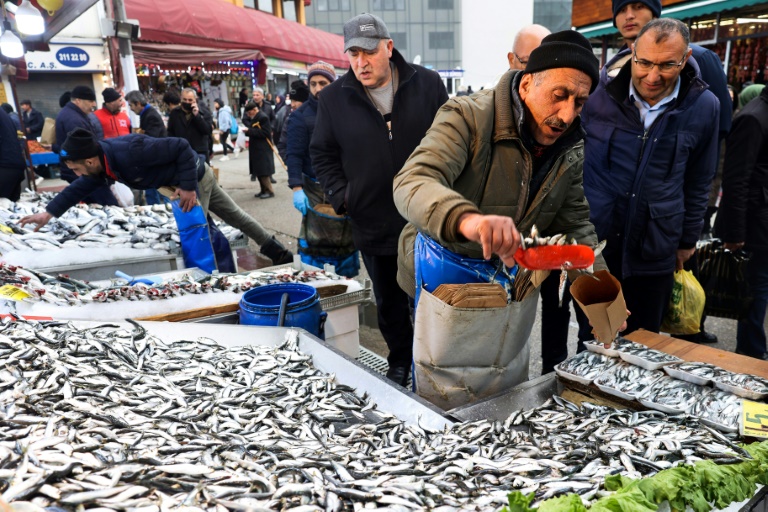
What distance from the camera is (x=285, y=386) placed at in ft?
8.92

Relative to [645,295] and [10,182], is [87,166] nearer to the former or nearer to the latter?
[10,182]

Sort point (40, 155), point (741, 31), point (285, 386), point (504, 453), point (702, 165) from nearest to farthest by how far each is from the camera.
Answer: point (504, 453) < point (285, 386) < point (702, 165) < point (741, 31) < point (40, 155)

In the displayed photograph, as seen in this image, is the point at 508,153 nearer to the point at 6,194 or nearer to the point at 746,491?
the point at 746,491

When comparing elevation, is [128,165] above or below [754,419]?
above

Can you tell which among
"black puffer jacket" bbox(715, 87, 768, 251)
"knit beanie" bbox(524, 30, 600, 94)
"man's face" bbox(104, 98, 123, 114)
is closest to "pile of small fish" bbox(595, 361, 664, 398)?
"knit beanie" bbox(524, 30, 600, 94)

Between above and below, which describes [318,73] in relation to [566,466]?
above

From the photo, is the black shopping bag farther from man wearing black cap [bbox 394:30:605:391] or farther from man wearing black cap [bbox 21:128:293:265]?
man wearing black cap [bbox 21:128:293:265]

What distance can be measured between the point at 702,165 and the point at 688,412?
1.76 metres

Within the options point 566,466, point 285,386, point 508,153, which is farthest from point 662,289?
point 285,386

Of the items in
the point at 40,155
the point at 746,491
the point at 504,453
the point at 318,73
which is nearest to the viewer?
the point at 746,491

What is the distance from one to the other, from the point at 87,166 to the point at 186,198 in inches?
34.4

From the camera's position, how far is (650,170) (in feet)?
11.0

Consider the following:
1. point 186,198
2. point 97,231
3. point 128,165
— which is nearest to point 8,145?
point 97,231

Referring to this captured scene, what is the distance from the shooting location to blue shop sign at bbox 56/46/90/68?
48.5 ft
